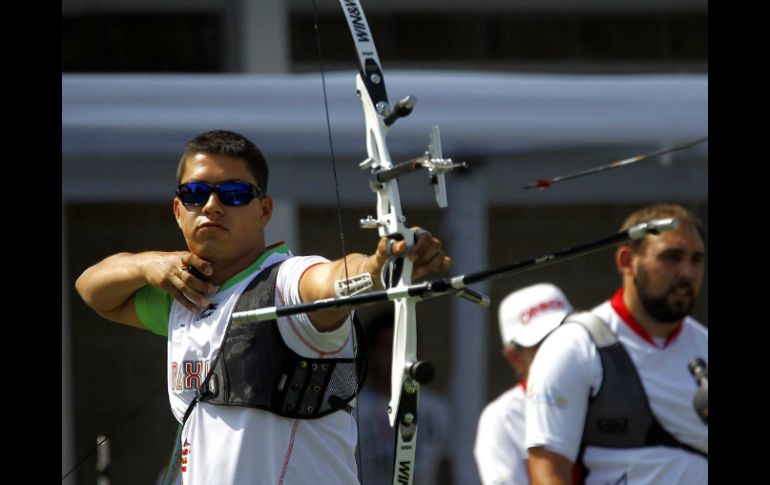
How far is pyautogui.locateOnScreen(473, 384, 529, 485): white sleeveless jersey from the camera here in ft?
15.2

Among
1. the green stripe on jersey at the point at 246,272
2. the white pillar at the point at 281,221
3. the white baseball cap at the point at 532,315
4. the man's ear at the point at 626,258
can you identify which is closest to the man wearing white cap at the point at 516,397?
the white baseball cap at the point at 532,315

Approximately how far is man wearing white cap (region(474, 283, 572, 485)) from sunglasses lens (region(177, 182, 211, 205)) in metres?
1.97

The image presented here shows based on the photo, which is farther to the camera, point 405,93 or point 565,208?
point 565,208

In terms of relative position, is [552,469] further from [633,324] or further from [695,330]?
[695,330]

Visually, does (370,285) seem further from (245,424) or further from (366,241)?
(366,241)

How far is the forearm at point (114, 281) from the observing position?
127 inches

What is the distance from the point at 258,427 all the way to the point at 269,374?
0.11 m

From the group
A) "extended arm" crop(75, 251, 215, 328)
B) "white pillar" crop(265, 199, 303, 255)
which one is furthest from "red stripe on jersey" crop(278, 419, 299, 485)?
"white pillar" crop(265, 199, 303, 255)

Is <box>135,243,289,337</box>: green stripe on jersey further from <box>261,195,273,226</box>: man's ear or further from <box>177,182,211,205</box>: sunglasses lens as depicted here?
<box>177,182,211,205</box>: sunglasses lens

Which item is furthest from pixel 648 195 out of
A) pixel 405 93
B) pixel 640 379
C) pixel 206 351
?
pixel 206 351

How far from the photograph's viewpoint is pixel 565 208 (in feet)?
26.9

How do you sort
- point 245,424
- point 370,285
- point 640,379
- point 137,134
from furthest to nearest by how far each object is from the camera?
point 137,134 < point 640,379 < point 245,424 < point 370,285
